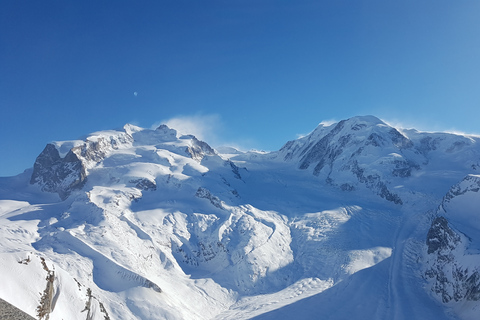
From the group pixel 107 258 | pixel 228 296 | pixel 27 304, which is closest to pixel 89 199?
pixel 107 258

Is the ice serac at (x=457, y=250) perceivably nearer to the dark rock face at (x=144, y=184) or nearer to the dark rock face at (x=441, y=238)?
the dark rock face at (x=441, y=238)

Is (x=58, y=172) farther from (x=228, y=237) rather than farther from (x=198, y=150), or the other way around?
(x=228, y=237)

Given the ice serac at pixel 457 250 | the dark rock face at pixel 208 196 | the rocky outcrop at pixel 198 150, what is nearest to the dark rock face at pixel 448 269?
the ice serac at pixel 457 250

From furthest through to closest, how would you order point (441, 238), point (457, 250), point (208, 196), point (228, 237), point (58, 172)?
point (58, 172) < point (208, 196) < point (228, 237) < point (441, 238) < point (457, 250)

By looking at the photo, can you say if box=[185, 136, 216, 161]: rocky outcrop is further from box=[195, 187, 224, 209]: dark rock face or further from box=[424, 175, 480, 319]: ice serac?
box=[424, 175, 480, 319]: ice serac

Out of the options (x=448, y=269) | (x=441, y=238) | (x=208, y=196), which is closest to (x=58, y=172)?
(x=208, y=196)

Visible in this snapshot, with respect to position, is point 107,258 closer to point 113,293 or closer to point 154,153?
point 113,293

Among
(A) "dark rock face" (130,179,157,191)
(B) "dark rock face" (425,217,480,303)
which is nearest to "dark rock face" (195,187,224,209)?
(A) "dark rock face" (130,179,157,191)
